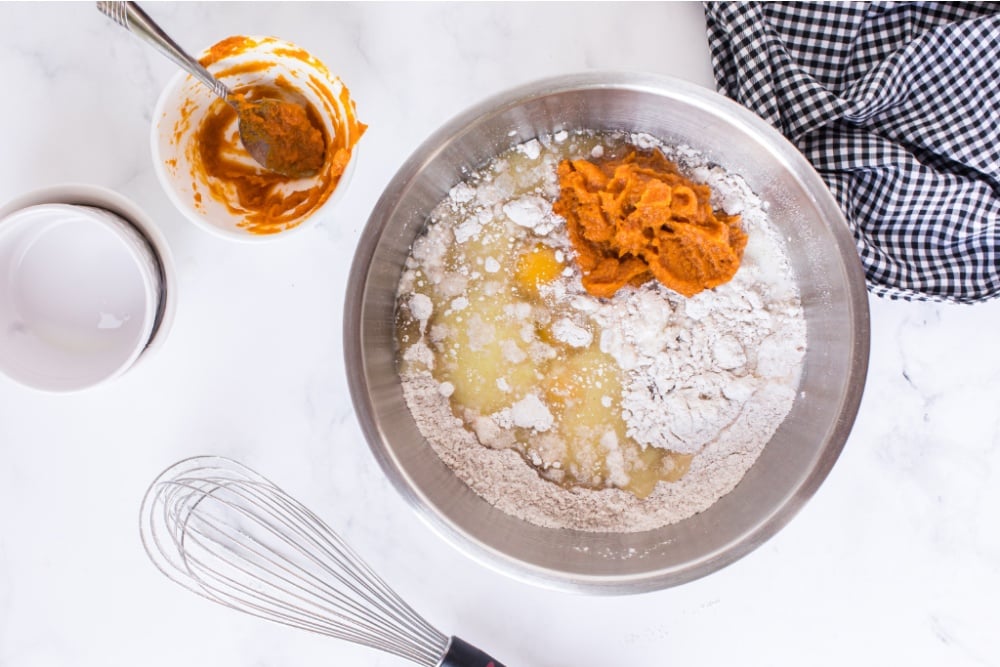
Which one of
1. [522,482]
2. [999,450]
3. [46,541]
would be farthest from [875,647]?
[46,541]

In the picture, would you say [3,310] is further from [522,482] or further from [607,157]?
[607,157]

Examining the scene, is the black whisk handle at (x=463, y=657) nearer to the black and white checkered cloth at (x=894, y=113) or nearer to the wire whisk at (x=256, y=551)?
the wire whisk at (x=256, y=551)

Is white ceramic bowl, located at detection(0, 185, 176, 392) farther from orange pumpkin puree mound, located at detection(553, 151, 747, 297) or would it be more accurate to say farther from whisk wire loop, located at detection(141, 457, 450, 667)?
orange pumpkin puree mound, located at detection(553, 151, 747, 297)

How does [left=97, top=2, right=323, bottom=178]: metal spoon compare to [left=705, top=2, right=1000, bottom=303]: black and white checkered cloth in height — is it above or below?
above

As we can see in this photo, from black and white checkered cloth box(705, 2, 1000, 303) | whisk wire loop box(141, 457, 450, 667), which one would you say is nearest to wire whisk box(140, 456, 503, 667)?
whisk wire loop box(141, 457, 450, 667)

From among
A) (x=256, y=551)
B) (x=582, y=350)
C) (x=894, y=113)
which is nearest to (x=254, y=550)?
(x=256, y=551)

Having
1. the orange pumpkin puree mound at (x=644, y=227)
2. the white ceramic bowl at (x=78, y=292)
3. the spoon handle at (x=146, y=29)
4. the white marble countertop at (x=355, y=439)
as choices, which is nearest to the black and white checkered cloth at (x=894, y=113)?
the white marble countertop at (x=355, y=439)
